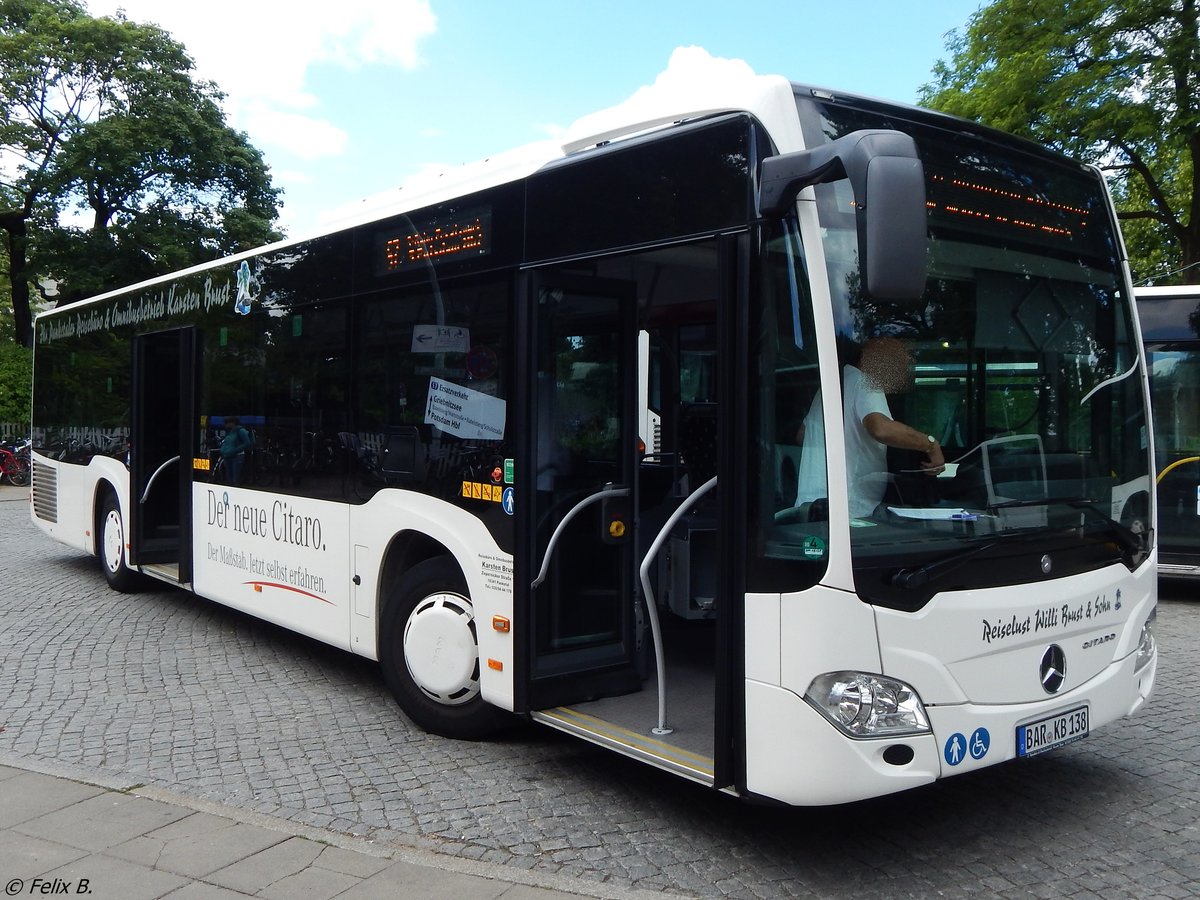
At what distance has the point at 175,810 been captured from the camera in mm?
4629

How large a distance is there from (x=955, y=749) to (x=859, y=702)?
44cm

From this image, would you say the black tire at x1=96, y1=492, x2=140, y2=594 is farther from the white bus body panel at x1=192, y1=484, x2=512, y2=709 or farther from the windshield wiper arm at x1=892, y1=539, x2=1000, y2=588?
the windshield wiper arm at x1=892, y1=539, x2=1000, y2=588

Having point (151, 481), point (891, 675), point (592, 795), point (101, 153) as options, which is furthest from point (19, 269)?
point (891, 675)

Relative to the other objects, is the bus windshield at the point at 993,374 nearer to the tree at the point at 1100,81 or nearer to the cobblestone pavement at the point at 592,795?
the cobblestone pavement at the point at 592,795

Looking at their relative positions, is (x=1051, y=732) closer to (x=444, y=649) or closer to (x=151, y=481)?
(x=444, y=649)

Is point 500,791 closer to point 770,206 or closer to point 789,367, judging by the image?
point 789,367

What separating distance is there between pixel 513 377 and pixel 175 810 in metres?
2.48

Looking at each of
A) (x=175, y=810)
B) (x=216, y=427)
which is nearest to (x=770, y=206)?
(x=175, y=810)

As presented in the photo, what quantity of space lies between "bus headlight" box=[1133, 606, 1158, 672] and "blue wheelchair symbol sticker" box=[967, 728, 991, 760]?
3.70ft

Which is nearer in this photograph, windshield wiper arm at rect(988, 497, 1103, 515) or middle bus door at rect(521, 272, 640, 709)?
windshield wiper arm at rect(988, 497, 1103, 515)

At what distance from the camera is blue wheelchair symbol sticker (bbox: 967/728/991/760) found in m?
3.82

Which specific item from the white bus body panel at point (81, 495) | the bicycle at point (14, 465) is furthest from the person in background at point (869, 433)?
the bicycle at point (14, 465)

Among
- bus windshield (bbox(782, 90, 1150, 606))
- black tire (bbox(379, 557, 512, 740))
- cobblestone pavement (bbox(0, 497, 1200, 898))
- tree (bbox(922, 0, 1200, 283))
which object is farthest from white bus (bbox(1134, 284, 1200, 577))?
black tire (bbox(379, 557, 512, 740))

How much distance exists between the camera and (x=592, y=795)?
16.1ft
